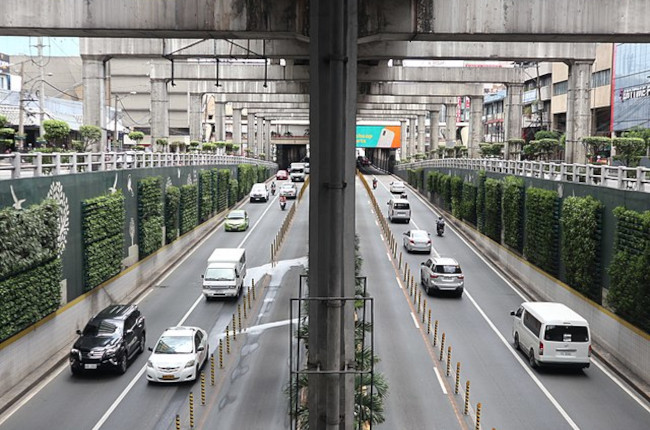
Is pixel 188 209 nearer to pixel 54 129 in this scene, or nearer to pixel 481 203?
pixel 54 129

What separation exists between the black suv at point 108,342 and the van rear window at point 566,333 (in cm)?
1419

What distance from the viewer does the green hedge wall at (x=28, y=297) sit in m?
21.2

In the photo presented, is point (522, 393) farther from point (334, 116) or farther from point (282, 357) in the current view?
point (334, 116)

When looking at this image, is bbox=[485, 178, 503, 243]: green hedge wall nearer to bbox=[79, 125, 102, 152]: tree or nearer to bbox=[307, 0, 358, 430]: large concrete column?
bbox=[79, 125, 102, 152]: tree

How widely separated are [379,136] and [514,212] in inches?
3322

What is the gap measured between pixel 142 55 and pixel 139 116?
9558 centimetres

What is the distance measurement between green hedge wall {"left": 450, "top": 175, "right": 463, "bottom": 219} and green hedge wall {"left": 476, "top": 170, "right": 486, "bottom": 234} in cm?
669

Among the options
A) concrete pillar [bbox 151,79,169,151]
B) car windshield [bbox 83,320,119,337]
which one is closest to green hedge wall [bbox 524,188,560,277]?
car windshield [bbox 83,320,119,337]

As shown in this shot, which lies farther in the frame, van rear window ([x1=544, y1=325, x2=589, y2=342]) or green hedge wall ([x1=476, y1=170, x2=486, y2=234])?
green hedge wall ([x1=476, y1=170, x2=486, y2=234])

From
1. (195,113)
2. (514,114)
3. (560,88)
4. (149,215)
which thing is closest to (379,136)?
(560,88)

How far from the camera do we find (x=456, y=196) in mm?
61625

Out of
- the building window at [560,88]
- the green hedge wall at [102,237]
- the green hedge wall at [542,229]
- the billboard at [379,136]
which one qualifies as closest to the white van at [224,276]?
the green hedge wall at [102,237]

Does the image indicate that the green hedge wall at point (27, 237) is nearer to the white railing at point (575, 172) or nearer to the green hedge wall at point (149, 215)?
the green hedge wall at point (149, 215)

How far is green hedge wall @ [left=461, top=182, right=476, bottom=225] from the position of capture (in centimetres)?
5384
